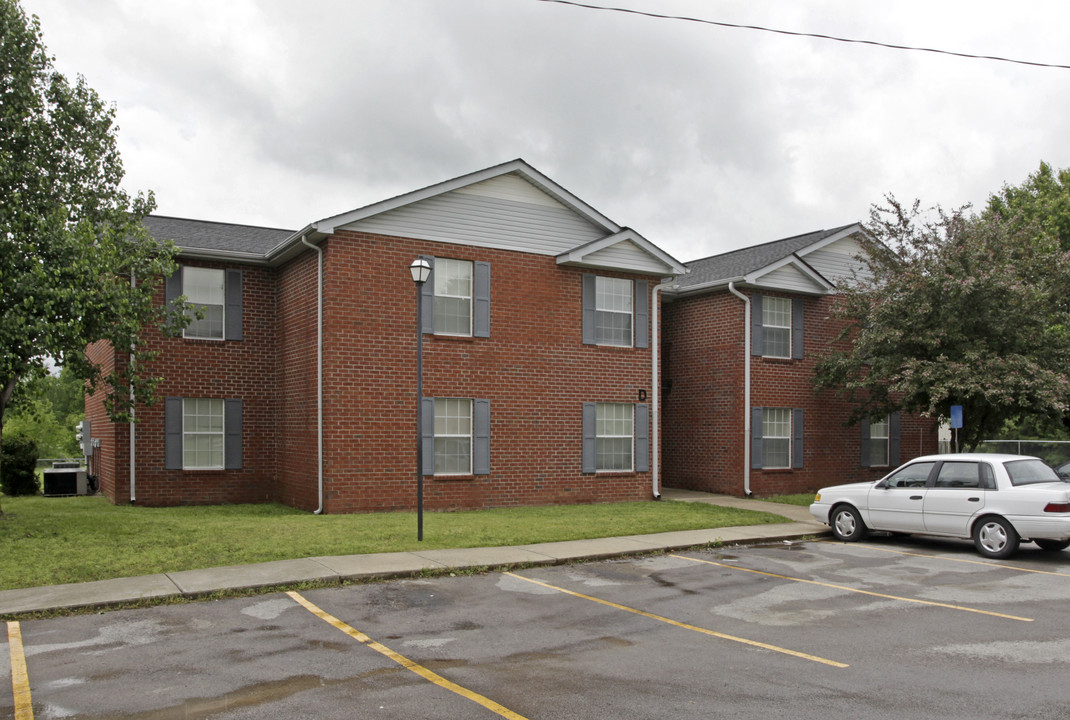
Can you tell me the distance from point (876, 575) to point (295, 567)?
761 cm

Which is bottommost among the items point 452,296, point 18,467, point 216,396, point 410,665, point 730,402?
point 410,665

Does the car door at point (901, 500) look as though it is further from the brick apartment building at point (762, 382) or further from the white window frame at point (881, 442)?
the white window frame at point (881, 442)

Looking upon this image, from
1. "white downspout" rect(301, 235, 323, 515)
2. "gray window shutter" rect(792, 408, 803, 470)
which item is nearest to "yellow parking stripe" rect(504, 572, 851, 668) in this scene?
"white downspout" rect(301, 235, 323, 515)

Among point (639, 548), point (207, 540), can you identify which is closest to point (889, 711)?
point (639, 548)

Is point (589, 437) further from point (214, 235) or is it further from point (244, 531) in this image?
point (214, 235)

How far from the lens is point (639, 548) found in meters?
13.2

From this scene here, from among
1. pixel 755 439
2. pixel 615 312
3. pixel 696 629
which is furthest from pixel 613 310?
pixel 696 629

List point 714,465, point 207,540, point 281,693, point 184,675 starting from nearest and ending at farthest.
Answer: point 281,693, point 184,675, point 207,540, point 714,465

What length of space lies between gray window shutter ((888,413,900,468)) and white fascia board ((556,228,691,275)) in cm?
855

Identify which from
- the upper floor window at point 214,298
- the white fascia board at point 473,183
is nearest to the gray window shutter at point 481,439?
the white fascia board at point 473,183

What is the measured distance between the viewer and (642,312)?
69.2 ft

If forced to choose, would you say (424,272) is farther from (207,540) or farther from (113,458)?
(113,458)

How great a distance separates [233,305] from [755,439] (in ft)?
43.3

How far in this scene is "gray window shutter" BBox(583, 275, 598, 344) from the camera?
20312mm
